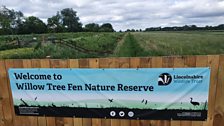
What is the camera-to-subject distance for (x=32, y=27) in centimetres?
9431

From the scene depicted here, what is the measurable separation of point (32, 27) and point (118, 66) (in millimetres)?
96226

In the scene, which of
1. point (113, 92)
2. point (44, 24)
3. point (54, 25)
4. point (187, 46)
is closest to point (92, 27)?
point (54, 25)

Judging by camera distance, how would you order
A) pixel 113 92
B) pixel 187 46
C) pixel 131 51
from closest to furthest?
pixel 113 92
pixel 131 51
pixel 187 46

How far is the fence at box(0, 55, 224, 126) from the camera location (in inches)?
147

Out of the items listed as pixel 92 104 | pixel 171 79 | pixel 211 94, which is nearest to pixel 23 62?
pixel 92 104

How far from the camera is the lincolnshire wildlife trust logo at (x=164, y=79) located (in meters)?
3.85

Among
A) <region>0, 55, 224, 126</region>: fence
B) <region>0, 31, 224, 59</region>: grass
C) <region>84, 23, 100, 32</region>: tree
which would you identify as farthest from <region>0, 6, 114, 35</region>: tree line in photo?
<region>0, 55, 224, 126</region>: fence

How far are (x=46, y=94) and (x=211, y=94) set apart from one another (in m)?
2.68

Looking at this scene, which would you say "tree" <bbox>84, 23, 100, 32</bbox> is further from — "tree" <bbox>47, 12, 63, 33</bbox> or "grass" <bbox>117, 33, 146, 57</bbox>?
"grass" <bbox>117, 33, 146, 57</bbox>

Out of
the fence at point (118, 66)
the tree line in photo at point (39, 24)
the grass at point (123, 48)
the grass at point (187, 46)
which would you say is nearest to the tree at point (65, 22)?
the tree line in photo at point (39, 24)

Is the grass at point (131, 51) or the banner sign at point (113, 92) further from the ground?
the banner sign at point (113, 92)

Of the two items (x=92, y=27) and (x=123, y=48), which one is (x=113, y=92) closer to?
(x=123, y=48)

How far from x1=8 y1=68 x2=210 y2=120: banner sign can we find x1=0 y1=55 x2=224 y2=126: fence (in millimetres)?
76

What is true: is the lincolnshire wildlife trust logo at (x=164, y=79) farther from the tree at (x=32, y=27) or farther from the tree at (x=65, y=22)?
the tree at (x=65, y=22)
